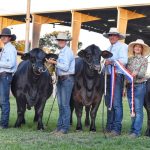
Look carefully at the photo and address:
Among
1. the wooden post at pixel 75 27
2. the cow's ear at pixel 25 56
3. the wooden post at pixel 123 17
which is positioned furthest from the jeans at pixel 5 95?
the wooden post at pixel 75 27

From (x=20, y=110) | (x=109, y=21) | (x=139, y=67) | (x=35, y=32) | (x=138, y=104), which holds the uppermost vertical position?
(x=109, y=21)

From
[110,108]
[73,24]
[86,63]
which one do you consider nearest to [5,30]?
[86,63]

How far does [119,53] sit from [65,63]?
1263mm

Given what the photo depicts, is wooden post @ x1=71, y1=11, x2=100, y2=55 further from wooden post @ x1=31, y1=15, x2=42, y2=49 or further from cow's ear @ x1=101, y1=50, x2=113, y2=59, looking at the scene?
cow's ear @ x1=101, y1=50, x2=113, y2=59

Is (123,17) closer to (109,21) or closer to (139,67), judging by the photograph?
(109,21)

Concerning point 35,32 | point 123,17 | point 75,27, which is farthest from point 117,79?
point 35,32

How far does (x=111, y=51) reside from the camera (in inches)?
413

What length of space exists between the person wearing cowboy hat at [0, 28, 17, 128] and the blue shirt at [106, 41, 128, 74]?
2.14 m

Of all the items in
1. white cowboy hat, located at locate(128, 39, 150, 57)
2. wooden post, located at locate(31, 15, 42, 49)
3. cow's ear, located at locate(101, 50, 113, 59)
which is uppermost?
wooden post, located at locate(31, 15, 42, 49)

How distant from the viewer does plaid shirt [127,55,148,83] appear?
388 inches

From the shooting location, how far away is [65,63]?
9922mm

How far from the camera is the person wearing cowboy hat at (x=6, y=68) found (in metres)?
10.3

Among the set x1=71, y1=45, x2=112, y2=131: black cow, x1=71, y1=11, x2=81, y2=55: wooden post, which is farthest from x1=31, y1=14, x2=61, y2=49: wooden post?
x1=71, y1=45, x2=112, y2=131: black cow

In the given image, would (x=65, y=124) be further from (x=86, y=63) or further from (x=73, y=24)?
(x=73, y=24)
